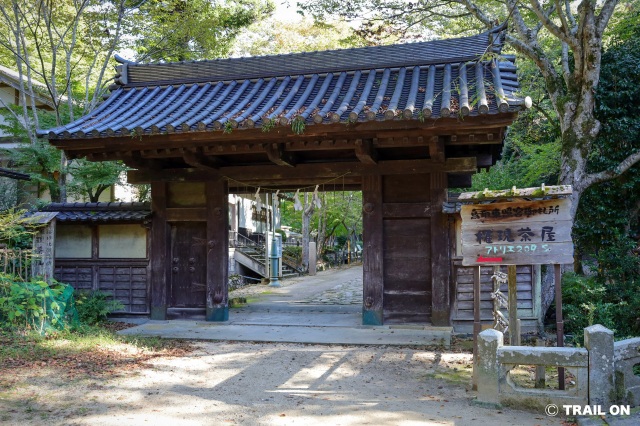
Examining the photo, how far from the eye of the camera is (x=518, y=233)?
19.6 feet

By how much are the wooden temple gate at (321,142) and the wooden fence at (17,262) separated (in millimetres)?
2069

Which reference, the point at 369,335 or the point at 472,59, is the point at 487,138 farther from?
the point at 369,335

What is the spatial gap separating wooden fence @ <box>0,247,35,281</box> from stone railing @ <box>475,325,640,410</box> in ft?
25.6

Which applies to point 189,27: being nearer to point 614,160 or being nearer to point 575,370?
point 614,160

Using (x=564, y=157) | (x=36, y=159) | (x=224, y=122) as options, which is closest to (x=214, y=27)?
(x=36, y=159)

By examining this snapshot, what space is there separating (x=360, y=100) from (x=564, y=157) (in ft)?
16.0

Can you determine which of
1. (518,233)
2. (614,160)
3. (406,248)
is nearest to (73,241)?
(406,248)

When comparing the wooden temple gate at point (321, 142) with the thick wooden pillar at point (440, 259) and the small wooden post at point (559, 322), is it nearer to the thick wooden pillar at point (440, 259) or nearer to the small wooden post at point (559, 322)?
the thick wooden pillar at point (440, 259)

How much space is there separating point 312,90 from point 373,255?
3.35 metres

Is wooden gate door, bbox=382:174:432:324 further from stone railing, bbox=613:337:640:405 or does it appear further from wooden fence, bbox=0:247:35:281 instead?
wooden fence, bbox=0:247:35:281

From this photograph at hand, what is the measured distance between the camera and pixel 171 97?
1073cm

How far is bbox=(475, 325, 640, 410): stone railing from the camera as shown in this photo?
17.0 feet

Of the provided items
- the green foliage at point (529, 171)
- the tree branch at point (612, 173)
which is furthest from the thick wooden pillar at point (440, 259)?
the green foliage at point (529, 171)

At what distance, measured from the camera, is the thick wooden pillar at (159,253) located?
10570 millimetres
